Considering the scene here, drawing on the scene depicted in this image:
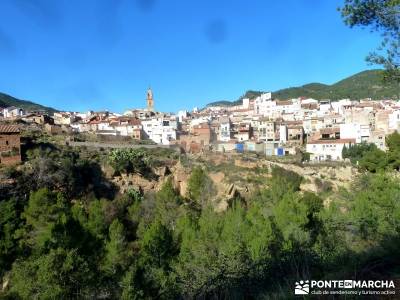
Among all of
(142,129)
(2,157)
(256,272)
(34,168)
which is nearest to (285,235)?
(256,272)

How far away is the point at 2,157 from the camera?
3269cm

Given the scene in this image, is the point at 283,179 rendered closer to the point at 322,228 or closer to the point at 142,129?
the point at 322,228

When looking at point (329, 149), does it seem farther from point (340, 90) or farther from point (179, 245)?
point (340, 90)

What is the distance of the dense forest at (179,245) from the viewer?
859 centimetres

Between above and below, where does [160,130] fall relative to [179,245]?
above

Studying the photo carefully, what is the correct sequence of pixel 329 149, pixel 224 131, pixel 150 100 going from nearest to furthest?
pixel 329 149
pixel 224 131
pixel 150 100

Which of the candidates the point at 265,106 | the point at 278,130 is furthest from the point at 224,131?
the point at 265,106

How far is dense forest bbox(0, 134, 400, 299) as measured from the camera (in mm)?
8586

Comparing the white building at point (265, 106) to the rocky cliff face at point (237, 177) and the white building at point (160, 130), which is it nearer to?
the white building at point (160, 130)

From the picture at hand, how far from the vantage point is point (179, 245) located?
2009 cm

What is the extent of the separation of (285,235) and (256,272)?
28.5ft

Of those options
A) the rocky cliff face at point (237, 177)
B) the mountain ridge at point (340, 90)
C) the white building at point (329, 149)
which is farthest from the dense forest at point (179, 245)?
the mountain ridge at point (340, 90)

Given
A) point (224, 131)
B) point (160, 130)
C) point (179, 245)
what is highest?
point (160, 130)

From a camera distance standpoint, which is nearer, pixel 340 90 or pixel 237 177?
pixel 237 177
